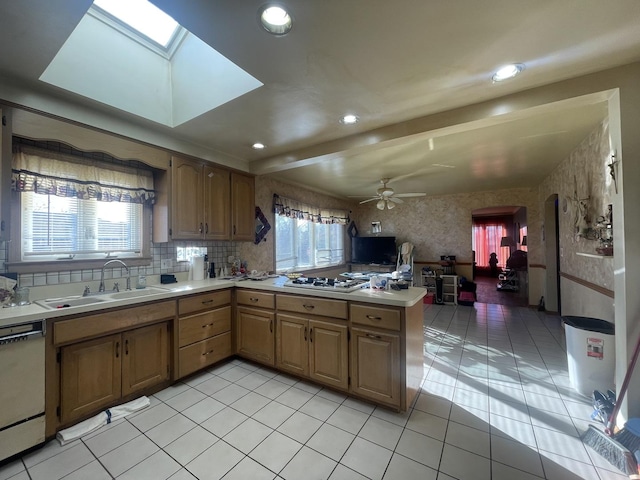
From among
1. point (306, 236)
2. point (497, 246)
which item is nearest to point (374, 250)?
point (306, 236)

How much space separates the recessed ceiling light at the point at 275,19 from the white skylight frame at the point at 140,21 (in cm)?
103

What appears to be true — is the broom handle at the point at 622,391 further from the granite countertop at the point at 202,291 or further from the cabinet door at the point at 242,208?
the cabinet door at the point at 242,208

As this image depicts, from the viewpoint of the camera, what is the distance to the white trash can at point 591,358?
217 cm

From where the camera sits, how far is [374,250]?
661 centimetres

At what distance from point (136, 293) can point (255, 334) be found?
118cm

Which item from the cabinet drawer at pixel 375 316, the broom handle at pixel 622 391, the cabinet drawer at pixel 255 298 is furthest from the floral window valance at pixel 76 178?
the broom handle at pixel 622 391

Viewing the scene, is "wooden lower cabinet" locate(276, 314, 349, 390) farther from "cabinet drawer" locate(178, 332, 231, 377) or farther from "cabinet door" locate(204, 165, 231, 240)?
"cabinet door" locate(204, 165, 231, 240)

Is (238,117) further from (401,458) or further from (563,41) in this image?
(401,458)

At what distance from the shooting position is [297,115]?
2.30m

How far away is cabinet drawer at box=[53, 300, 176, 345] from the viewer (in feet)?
5.92

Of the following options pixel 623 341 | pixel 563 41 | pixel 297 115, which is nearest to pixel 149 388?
pixel 297 115

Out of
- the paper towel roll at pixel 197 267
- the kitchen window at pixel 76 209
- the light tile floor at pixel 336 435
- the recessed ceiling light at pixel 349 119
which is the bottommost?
the light tile floor at pixel 336 435

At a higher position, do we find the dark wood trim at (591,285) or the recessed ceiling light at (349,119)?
the recessed ceiling light at (349,119)

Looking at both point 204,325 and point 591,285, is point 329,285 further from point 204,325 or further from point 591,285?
point 591,285
